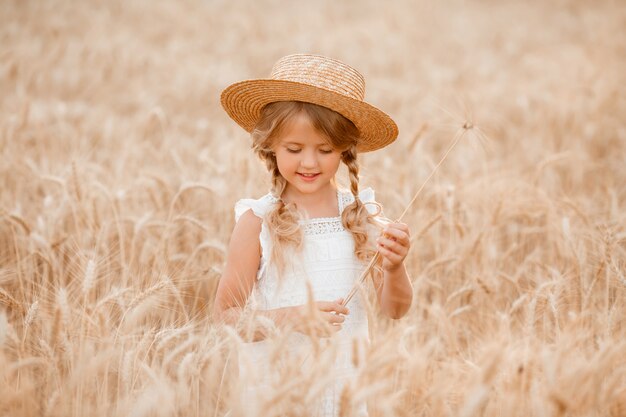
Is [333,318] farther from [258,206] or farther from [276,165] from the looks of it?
[276,165]

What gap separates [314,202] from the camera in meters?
1.94

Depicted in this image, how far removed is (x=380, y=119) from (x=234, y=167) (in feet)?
4.90

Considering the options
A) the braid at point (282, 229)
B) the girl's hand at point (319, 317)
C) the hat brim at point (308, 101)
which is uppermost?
the hat brim at point (308, 101)

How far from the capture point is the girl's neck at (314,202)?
1.94m

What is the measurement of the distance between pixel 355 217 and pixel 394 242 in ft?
0.90

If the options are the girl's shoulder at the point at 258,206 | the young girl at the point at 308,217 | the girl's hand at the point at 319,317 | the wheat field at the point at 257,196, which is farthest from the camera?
the girl's shoulder at the point at 258,206

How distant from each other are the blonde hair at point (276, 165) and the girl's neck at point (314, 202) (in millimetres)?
41

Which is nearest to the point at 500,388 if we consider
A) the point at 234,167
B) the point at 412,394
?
the point at 412,394

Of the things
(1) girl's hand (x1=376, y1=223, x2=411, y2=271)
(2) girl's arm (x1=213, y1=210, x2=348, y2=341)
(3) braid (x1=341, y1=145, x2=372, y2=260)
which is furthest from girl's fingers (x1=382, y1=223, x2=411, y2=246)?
(2) girl's arm (x1=213, y1=210, x2=348, y2=341)

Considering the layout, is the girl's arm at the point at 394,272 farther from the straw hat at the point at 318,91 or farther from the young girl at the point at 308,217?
the straw hat at the point at 318,91

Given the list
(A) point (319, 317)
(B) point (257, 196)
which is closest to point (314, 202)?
(A) point (319, 317)

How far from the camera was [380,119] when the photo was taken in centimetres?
181

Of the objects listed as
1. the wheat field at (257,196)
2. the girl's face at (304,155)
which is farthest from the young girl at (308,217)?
the wheat field at (257,196)

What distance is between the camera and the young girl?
1750mm
